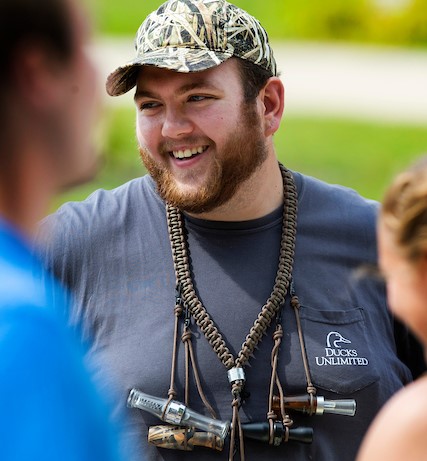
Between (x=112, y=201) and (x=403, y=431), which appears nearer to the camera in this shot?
(x=403, y=431)

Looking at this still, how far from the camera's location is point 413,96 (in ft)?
49.6

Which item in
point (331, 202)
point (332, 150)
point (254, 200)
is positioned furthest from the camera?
point (332, 150)

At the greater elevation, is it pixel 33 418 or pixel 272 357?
pixel 33 418

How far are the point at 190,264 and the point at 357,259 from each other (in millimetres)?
574

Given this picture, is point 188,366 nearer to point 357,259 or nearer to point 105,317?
point 105,317

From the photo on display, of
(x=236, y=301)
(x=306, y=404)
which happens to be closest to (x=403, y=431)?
(x=306, y=404)

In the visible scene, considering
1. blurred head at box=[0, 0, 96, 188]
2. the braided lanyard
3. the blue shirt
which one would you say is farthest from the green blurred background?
the blue shirt

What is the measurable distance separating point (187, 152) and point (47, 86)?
75.9 inches

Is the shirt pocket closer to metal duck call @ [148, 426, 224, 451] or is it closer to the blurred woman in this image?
metal duck call @ [148, 426, 224, 451]

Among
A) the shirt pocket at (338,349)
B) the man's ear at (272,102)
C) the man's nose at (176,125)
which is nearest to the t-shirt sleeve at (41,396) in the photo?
the shirt pocket at (338,349)

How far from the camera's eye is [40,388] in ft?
4.88

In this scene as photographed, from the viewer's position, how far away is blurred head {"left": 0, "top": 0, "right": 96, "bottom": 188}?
1572 mm

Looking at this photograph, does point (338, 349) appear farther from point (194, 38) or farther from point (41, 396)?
point (41, 396)

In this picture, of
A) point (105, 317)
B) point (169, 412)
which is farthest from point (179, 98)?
point (169, 412)
